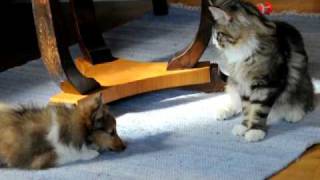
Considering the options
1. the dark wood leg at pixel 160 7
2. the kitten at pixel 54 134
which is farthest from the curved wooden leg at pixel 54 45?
the dark wood leg at pixel 160 7

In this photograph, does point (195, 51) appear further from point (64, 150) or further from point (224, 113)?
point (64, 150)

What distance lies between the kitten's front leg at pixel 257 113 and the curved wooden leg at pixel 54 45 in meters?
0.51

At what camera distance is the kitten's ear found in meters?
1.66

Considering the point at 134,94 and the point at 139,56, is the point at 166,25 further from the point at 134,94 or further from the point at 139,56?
the point at 134,94

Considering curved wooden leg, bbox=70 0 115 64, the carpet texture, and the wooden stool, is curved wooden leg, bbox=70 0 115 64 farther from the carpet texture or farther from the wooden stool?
the carpet texture

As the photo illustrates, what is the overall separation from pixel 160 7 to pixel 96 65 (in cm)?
93

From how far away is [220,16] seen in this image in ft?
5.50

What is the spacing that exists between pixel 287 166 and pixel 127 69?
2.48ft

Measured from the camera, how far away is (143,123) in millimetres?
1840

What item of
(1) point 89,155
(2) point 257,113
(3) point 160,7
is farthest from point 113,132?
(3) point 160,7

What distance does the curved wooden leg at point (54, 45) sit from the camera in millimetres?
1702

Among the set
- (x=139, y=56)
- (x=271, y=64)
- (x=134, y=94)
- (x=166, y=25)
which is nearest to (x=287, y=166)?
(x=271, y=64)

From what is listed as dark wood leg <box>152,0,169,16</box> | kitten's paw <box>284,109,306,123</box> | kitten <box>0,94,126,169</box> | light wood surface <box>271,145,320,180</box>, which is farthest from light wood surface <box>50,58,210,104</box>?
dark wood leg <box>152,0,169,16</box>

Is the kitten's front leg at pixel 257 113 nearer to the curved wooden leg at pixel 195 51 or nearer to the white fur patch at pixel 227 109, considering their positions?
the white fur patch at pixel 227 109
